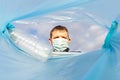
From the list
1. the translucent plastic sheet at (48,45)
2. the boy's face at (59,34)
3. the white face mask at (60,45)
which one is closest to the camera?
the translucent plastic sheet at (48,45)

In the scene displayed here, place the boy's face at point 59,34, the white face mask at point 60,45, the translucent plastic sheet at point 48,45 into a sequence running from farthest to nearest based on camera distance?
the boy's face at point 59,34 → the white face mask at point 60,45 → the translucent plastic sheet at point 48,45

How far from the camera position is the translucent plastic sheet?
148 centimetres

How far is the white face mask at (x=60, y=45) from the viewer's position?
190cm

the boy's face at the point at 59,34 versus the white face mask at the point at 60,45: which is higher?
the boy's face at the point at 59,34

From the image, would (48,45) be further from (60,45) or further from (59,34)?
(59,34)

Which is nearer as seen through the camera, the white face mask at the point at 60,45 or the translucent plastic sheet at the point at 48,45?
the translucent plastic sheet at the point at 48,45

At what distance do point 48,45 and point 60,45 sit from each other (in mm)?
64

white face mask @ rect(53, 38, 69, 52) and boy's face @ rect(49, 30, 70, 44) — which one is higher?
boy's face @ rect(49, 30, 70, 44)

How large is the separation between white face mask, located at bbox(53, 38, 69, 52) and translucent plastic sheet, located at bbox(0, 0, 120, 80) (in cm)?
4

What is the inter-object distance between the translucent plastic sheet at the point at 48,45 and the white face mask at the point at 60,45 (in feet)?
0.14

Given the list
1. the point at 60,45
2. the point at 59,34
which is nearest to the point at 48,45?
the point at 60,45

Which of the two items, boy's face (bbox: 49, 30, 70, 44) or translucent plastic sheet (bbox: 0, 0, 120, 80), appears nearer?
translucent plastic sheet (bbox: 0, 0, 120, 80)

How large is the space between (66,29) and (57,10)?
37 centimetres

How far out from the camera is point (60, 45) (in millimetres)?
1918
